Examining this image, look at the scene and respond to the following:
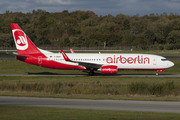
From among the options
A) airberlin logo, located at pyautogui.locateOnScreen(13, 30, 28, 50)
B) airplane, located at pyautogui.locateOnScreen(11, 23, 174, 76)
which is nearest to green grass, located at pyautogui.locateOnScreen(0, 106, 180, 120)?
airplane, located at pyautogui.locateOnScreen(11, 23, 174, 76)

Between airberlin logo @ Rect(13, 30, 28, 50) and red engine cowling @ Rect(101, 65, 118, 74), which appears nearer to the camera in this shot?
red engine cowling @ Rect(101, 65, 118, 74)

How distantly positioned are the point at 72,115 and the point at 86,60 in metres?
23.5

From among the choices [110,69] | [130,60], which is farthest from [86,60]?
[130,60]

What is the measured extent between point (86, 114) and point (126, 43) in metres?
127

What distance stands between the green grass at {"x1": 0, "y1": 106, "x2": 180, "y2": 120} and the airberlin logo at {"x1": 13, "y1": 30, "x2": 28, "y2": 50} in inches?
904

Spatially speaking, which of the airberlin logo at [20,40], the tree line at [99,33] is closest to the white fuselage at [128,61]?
the airberlin logo at [20,40]

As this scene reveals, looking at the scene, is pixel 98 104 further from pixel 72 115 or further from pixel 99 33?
pixel 99 33

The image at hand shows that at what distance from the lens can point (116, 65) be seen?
3853 cm

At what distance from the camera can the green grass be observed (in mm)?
15227

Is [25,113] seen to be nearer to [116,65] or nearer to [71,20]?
[116,65]

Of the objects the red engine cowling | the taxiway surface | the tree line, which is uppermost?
the tree line

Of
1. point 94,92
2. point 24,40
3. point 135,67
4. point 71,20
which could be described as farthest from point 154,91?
point 71,20

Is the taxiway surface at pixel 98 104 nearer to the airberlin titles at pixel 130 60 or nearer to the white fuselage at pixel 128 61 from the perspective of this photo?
the white fuselage at pixel 128 61

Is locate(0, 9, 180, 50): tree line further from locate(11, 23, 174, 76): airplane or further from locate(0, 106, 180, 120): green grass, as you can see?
locate(0, 106, 180, 120): green grass
